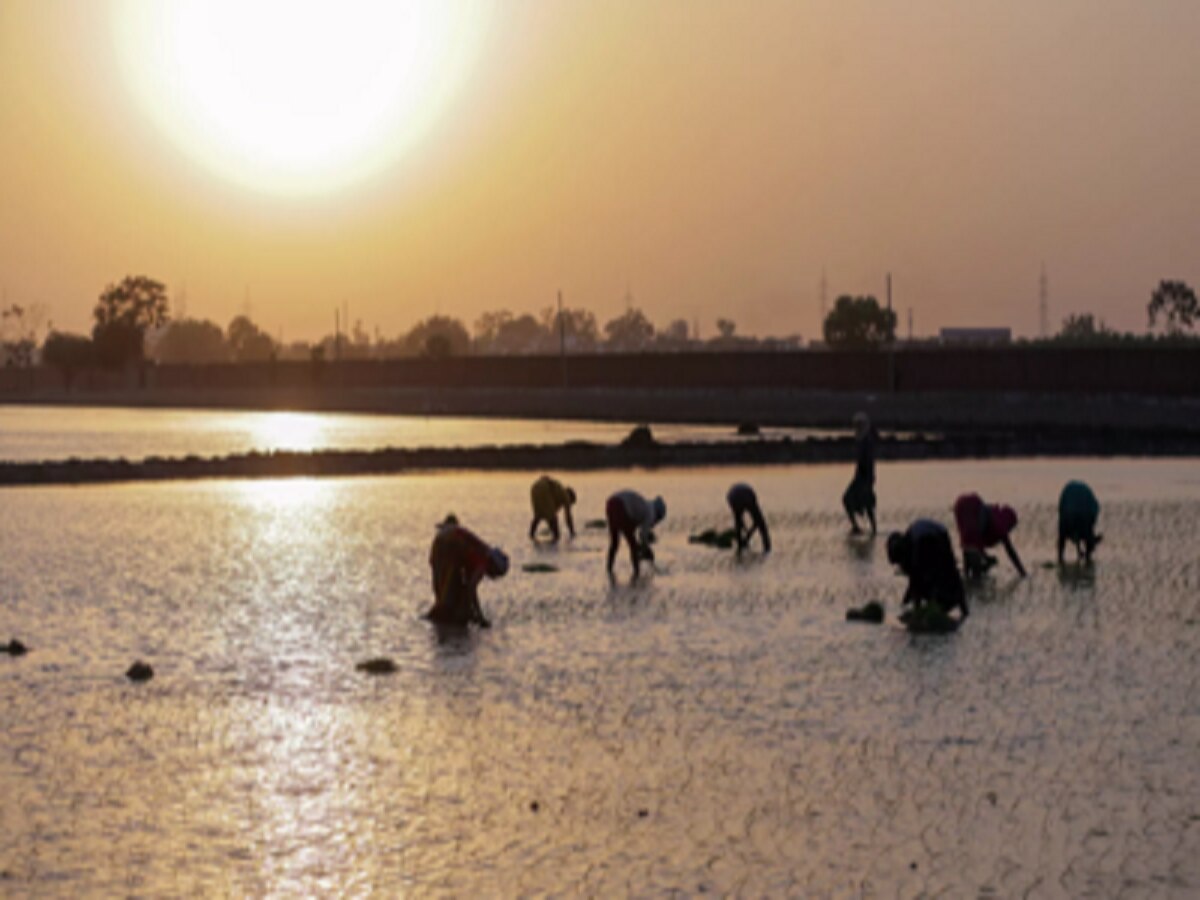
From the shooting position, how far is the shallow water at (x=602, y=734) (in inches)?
346

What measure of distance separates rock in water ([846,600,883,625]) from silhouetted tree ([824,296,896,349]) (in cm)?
16796

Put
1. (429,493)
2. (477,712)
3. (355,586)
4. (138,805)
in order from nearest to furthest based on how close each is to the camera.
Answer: (138,805) < (477,712) < (355,586) < (429,493)

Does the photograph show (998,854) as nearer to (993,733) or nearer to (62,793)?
(993,733)

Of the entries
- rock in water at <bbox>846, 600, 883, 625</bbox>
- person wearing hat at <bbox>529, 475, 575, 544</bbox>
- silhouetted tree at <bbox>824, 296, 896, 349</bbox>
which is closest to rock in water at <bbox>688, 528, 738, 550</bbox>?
person wearing hat at <bbox>529, 475, 575, 544</bbox>

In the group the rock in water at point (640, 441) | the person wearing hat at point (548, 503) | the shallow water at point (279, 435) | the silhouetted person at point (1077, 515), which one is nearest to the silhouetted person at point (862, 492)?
the person wearing hat at point (548, 503)

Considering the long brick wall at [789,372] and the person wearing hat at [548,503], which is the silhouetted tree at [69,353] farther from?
the person wearing hat at [548,503]

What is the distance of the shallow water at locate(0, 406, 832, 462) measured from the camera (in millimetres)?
63125

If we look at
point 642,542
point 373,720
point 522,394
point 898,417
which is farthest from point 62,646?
point 522,394

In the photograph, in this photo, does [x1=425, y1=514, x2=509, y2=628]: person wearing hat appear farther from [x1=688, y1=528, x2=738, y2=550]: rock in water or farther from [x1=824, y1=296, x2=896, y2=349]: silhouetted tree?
[x1=824, y1=296, x2=896, y2=349]: silhouetted tree

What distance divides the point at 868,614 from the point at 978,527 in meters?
3.19

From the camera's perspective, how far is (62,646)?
1586 centimetres

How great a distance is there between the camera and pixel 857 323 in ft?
611

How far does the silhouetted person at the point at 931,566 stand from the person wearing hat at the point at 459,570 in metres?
3.55

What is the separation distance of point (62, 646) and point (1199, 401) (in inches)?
2078
